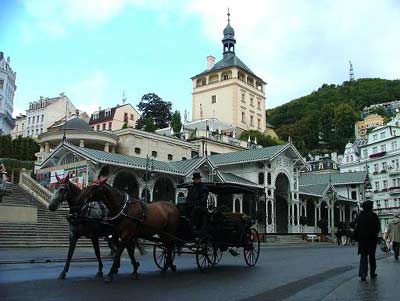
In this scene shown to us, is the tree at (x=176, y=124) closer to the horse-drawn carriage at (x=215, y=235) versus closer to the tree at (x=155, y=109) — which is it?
the tree at (x=155, y=109)

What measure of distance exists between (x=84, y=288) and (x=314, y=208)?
53.4 m

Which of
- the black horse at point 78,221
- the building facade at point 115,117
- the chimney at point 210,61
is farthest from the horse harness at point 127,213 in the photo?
the chimney at point 210,61

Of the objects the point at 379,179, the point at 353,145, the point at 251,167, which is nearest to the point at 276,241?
the point at 251,167

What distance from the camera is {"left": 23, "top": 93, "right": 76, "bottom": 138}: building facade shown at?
107000mm

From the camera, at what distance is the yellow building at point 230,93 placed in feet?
320

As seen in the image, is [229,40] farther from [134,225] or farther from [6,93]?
[134,225]

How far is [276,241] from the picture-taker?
43.6m

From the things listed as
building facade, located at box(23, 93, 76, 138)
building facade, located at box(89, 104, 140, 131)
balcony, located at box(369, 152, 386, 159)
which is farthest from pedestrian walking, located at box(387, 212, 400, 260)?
building facade, located at box(23, 93, 76, 138)

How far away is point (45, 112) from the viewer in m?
107

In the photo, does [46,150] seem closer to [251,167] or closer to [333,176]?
[251,167]

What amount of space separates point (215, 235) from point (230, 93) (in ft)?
281

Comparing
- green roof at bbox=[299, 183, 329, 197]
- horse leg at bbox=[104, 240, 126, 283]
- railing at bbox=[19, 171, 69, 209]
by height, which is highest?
green roof at bbox=[299, 183, 329, 197]

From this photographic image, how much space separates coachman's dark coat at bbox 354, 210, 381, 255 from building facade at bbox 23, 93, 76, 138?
98043mm

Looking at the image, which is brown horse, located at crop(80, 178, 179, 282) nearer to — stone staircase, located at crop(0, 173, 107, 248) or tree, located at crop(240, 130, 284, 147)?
stone staircase, located at crop(0, 173, 107, 248)
